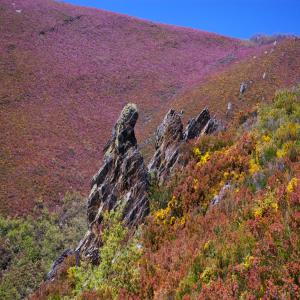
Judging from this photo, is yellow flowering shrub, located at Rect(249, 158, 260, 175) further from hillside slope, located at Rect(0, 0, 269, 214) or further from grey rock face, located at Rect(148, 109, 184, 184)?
hillside slope, located at Rect(0, 0, 269, 214)

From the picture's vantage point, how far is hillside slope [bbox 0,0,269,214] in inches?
1154

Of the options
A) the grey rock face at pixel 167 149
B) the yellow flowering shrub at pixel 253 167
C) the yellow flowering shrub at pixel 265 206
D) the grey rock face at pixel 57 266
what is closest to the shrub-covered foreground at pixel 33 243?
the grey rock face at pixel 57 266

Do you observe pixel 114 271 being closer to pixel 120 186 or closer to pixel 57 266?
pixel 120 186

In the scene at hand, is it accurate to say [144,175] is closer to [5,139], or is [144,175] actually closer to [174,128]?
[174,128]

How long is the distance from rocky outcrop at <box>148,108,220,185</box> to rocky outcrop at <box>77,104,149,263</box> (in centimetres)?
84

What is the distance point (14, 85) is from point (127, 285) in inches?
1452

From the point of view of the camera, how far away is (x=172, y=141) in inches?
569

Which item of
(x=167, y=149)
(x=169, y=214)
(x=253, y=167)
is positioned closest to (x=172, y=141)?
(x=167, y=149)

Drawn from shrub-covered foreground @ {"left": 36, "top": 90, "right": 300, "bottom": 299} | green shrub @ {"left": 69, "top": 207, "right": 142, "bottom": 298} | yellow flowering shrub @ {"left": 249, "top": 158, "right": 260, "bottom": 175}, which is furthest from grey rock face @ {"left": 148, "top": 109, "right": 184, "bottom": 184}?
green shrub @ {"left": 69, "top": 207, "right": 142, "bottom": 298}

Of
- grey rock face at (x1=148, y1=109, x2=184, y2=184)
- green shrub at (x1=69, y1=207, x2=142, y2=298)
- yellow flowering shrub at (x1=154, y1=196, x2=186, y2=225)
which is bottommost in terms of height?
green shrub at (x1=69, y1=207, x2=142, y2=298)

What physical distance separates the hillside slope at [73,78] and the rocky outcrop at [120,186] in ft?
38.8

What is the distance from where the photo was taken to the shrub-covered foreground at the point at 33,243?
1794 cm

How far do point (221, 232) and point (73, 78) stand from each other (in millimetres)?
41269

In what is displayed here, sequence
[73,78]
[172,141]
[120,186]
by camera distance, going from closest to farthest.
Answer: [120,186]
[172,141]
[73,78]
